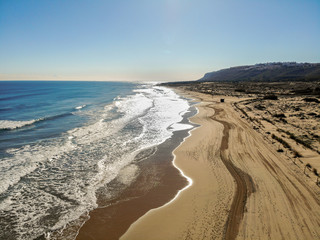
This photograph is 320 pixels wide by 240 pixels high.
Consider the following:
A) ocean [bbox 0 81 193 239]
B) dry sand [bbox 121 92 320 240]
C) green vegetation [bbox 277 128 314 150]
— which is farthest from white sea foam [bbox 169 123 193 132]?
green vegetation [bbox 277 128 314 150]

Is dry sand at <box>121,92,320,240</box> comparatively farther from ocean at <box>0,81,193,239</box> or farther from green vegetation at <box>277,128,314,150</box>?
ocean at <box>0,81,193,239</box>

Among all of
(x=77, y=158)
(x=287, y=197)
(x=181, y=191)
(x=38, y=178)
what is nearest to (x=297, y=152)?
(x=287, y=197)

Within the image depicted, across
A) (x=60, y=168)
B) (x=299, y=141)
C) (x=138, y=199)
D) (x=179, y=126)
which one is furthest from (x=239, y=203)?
(x=179, y=126)

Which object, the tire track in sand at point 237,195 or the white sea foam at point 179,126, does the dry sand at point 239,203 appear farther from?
the white sea foam at point 179,126

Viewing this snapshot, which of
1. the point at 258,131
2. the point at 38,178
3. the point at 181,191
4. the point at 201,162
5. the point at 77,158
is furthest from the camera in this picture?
the point at 258,131

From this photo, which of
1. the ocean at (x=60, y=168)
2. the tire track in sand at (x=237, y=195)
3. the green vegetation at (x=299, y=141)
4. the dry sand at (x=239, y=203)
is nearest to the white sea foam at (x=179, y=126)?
the ocean at (x=60, y=168)

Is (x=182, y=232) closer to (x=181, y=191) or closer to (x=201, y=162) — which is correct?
(x=181, y=191)

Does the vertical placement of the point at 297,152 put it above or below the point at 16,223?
above

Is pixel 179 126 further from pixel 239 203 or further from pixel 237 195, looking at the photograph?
pixel 239 203
